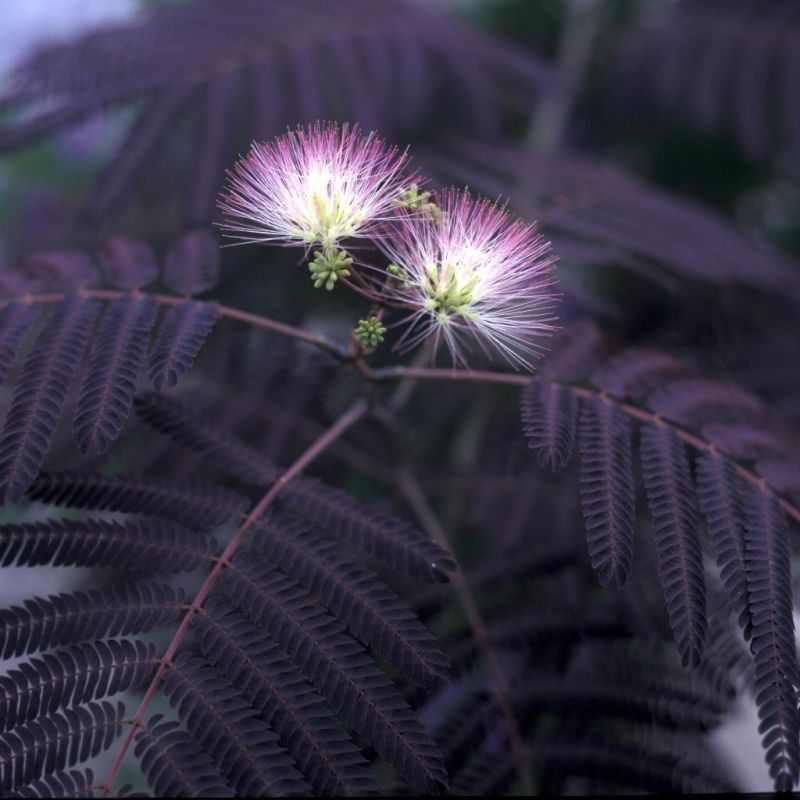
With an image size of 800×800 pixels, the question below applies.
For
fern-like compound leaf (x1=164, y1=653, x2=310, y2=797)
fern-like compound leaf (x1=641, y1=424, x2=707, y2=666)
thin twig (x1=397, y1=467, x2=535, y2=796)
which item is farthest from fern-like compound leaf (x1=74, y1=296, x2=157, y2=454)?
fern-like compound leaf (x1=641, y1=424, x2=707, y2=666)

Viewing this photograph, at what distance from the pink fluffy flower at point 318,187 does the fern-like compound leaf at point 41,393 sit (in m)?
0.24

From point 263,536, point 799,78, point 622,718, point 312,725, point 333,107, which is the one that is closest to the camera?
point 312,725

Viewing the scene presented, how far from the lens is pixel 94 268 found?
1101 millimetres

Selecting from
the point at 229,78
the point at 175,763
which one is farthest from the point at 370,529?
the point at 229,78

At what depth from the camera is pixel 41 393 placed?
877 millimetres

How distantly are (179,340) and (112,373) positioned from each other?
8cm

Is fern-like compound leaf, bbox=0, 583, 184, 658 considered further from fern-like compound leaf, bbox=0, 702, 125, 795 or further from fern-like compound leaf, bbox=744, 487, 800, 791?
fern-like compound leaf, bbox=744, 487, 800, 791

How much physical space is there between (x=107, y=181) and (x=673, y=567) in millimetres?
1113

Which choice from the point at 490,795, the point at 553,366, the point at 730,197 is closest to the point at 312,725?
the point at 490,795

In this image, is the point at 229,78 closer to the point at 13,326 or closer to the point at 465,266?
the point at 13,326

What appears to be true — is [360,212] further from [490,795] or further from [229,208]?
[490,795]

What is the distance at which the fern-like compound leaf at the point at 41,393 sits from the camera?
0.82m

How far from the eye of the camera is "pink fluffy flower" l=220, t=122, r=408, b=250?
843 millimetres

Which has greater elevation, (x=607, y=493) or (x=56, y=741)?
(x=607, y=493)
